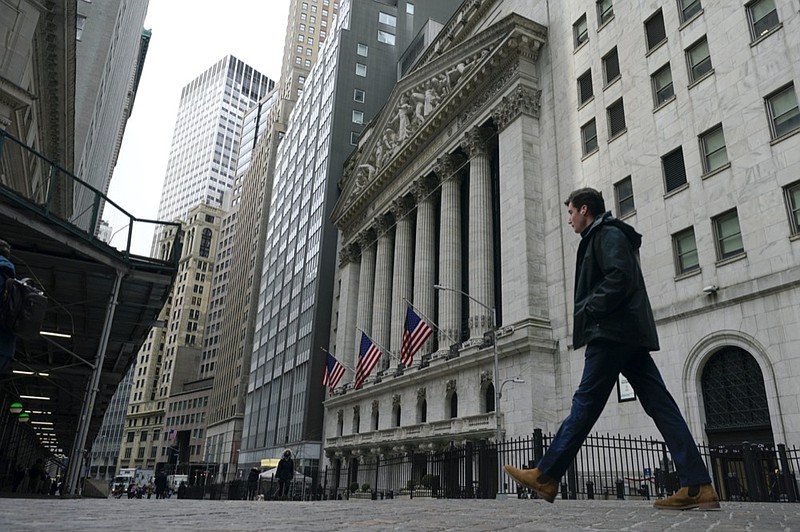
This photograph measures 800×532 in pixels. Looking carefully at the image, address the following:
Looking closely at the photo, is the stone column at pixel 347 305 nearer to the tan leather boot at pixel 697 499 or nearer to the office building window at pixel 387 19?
the office building window at pixel 387 19

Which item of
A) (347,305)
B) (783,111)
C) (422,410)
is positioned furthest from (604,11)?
(347,305)

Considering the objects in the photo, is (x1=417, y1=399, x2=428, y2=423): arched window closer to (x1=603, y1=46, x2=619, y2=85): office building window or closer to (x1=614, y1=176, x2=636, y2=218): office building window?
(x1=614, y1=176, x2=636, y2=218): office building window

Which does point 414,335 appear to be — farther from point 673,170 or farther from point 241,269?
point 241,269

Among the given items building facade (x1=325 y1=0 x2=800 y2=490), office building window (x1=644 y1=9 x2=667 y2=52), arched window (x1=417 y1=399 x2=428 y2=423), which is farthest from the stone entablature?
office building window (x1=644 y1=9 x2=667 y2=52)

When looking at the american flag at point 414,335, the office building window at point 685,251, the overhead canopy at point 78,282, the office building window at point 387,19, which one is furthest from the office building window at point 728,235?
the office building window at point 387,19

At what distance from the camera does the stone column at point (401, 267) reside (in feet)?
156

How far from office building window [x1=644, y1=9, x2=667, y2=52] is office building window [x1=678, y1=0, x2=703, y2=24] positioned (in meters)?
0.95

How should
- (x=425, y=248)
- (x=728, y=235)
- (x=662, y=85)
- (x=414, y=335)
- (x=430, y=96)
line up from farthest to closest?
(x=430, y=96), (x=425, y=248), (x=414, y=335), (x=662, y=85), (x=728, y=235)

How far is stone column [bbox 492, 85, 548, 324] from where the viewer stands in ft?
108

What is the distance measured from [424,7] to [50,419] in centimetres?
7069

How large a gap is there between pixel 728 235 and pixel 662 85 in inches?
331

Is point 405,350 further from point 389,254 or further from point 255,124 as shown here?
point 255,124

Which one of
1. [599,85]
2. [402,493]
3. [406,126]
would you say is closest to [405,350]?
[402,493]

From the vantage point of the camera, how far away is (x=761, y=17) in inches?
935
